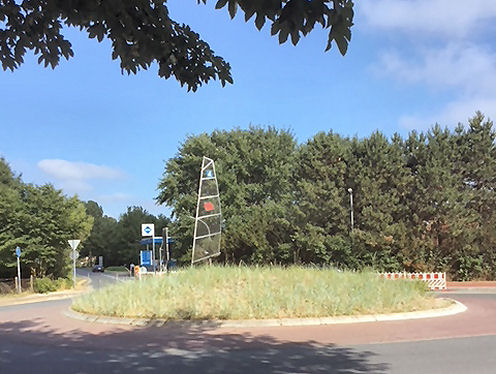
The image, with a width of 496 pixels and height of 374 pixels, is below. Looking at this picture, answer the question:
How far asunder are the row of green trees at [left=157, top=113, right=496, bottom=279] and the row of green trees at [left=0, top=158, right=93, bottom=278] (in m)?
10.7

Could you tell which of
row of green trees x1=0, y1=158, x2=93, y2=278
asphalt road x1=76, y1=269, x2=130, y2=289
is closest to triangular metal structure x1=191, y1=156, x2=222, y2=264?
asphalt road x1=76, y1=269, x2=130, y2=289

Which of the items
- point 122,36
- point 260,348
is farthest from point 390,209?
point 122,36

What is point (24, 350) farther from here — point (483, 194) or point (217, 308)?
point (483, 194)

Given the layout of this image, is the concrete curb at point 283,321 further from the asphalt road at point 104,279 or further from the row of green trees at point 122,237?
the row of green trees at point 122,237

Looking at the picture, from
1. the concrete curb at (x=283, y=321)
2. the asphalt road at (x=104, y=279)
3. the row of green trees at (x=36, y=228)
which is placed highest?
the row of green trees at (x=36, y=228)

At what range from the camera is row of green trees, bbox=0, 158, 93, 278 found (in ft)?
100

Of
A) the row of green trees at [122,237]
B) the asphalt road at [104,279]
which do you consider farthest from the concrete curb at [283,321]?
the row of green trees at [122,237]

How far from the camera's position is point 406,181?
96.7 feet

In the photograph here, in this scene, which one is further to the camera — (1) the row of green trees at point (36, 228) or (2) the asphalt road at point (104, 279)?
(1) the row of green trees at point (36, 228)

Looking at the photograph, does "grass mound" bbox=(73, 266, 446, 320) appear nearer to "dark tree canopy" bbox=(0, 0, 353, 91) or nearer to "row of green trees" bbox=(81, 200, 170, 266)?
"dark tree canopy" bbox=(0, 0, 353, 91)

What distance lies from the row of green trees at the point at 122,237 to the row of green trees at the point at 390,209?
47937 millimetres

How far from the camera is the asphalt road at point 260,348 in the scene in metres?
7.35

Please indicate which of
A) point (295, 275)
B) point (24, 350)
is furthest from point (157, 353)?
point (295, 275)

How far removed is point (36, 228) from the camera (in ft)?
101
